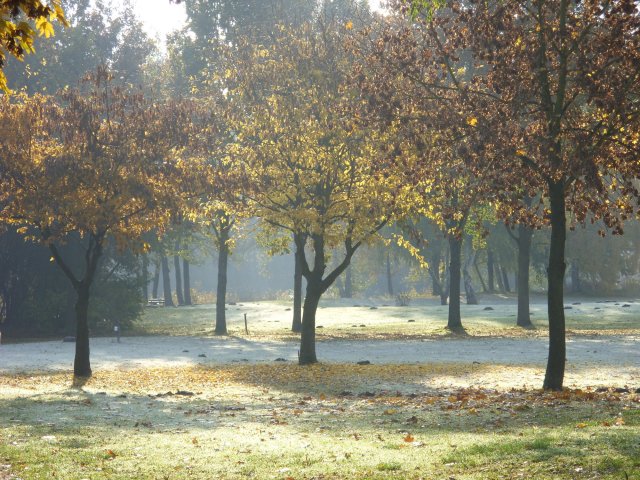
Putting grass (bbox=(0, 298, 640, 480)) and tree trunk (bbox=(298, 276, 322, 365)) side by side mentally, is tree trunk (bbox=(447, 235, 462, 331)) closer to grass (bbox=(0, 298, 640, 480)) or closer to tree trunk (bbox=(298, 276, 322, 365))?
tree trunk (bbox=(298, 276, 322, 365))

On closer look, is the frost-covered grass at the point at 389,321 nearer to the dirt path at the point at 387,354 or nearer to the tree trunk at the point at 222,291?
the tree trunk at the point at 222,291

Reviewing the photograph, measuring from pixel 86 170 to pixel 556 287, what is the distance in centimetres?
1287

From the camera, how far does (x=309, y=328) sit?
26750mm

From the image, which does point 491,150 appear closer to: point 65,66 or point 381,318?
point 381,318

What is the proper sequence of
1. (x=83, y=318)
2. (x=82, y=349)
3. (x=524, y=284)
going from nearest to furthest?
(x=82, y=349) → (x=83, y=318) → (x=524, y=284)

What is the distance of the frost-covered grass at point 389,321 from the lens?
40.6 metres

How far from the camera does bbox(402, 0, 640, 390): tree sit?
1513cm

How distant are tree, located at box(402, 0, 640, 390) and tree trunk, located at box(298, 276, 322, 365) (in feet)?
34.4

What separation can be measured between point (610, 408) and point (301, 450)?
5.39 meters

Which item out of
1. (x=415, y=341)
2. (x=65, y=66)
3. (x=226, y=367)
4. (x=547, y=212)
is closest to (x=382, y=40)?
(x=547, y=212)

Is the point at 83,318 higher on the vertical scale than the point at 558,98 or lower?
lower

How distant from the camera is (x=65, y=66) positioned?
5703 cm

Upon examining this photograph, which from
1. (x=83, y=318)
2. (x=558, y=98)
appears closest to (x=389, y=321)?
(x=83, y=318)

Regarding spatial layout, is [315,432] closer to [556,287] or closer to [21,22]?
[556,287]
